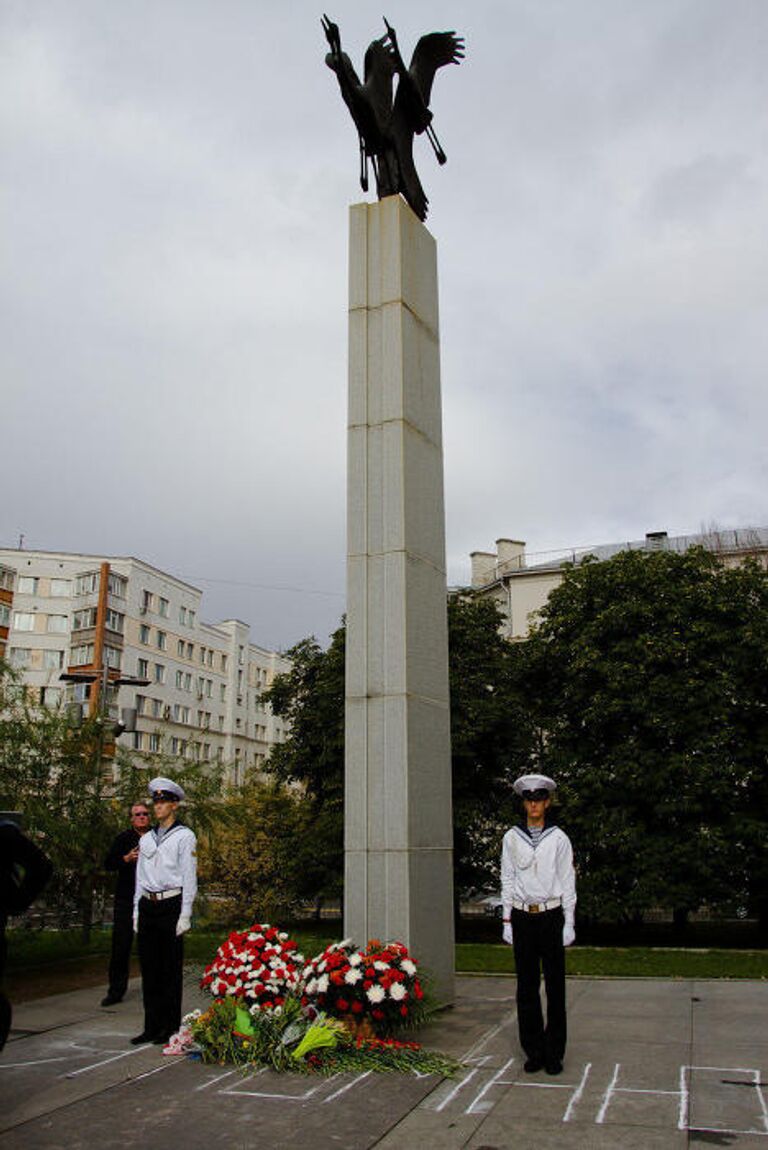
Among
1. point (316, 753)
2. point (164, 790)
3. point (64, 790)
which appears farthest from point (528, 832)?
point (316, 753)

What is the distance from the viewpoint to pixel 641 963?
1372 cm

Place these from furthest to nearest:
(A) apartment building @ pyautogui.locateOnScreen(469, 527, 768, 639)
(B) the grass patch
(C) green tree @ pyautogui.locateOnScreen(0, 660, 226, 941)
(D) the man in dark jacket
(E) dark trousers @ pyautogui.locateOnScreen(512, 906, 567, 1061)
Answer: (A) apartment building @ pyautogui.locateOnScreen(469, 527, 768, 639)
(C) green tree @ pyautogui.locateOnScreen(0, 660, 226, 941)
(B) the grass patch
(D) the man in dark jacket
(E) dark trousers @ pyautogui.locateOnScreen(512, 906, 567, 1061)

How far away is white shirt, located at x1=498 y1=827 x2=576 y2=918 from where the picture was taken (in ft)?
24.3

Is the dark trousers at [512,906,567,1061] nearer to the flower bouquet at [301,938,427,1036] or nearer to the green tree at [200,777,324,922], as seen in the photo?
the flower bouquet at [301,938,427,1036]

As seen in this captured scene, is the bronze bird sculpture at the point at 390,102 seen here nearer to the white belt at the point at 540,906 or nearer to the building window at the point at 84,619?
the white belt at the point at 540,906

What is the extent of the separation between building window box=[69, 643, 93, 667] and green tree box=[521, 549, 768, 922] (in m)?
43.1

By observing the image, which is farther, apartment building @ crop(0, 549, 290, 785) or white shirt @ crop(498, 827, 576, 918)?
apartment building @ crop(0, 549, 290, 785)

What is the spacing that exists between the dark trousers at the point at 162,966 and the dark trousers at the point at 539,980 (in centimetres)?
284

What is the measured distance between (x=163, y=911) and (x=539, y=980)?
10.5ft

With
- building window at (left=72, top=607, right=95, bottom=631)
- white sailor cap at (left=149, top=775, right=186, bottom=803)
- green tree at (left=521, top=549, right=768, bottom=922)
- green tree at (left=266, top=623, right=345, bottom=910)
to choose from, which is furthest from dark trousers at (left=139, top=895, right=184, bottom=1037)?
building window at (left=72, top=607, right=95, bottom=631)

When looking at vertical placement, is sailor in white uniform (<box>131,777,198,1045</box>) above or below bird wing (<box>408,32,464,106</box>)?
below

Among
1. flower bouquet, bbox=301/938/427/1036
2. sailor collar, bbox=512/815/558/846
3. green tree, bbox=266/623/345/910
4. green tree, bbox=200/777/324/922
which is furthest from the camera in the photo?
green tree, bbox=266/623/345/910

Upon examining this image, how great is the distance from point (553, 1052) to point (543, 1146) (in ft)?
5.59

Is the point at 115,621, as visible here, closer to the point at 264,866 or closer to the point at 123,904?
the point at 264,866
